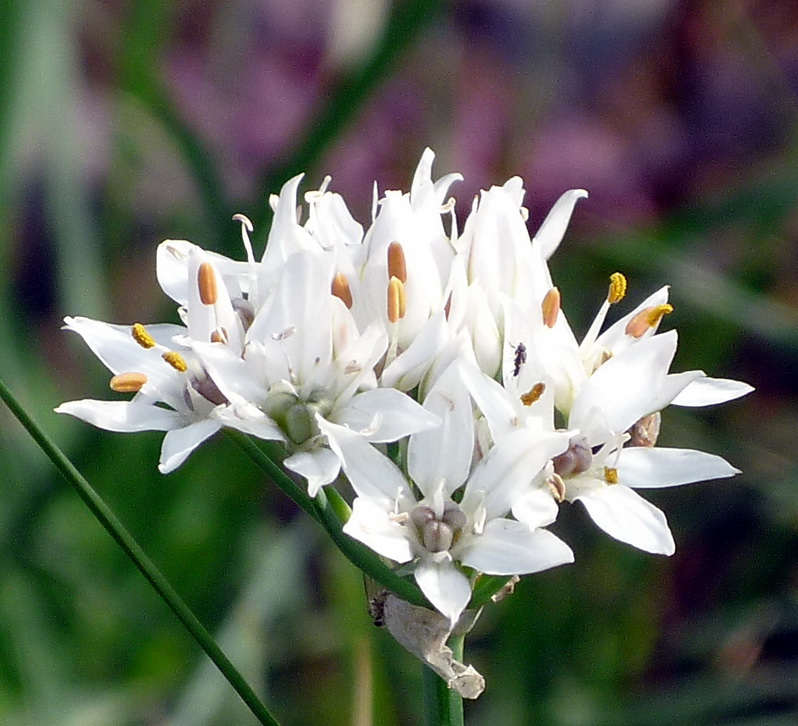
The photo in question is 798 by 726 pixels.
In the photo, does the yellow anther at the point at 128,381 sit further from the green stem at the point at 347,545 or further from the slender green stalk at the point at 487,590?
the slender green stalk at the point at 487,590

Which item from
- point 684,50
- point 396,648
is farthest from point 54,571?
point 684,50

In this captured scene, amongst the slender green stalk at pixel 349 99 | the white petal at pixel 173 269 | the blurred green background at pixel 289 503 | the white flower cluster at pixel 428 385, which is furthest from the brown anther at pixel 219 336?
the slender green stalk at pixel 349 99

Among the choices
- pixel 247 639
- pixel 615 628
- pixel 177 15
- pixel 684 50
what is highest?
pixel 177 15

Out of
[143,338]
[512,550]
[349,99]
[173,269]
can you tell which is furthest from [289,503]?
[512,550]

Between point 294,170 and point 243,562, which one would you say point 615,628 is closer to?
point 243,562

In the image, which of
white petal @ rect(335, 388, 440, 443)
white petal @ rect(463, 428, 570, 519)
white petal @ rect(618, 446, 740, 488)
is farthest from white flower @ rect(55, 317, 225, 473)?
white petal @ rect(618, 446, 740, 488)

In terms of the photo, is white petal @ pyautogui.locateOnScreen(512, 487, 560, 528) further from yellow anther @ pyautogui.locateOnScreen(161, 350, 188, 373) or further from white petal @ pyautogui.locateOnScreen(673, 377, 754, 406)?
yellow anther @ pyautogui.locateOnScreen(161, 350, 188, 373)

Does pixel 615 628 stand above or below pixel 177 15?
below
